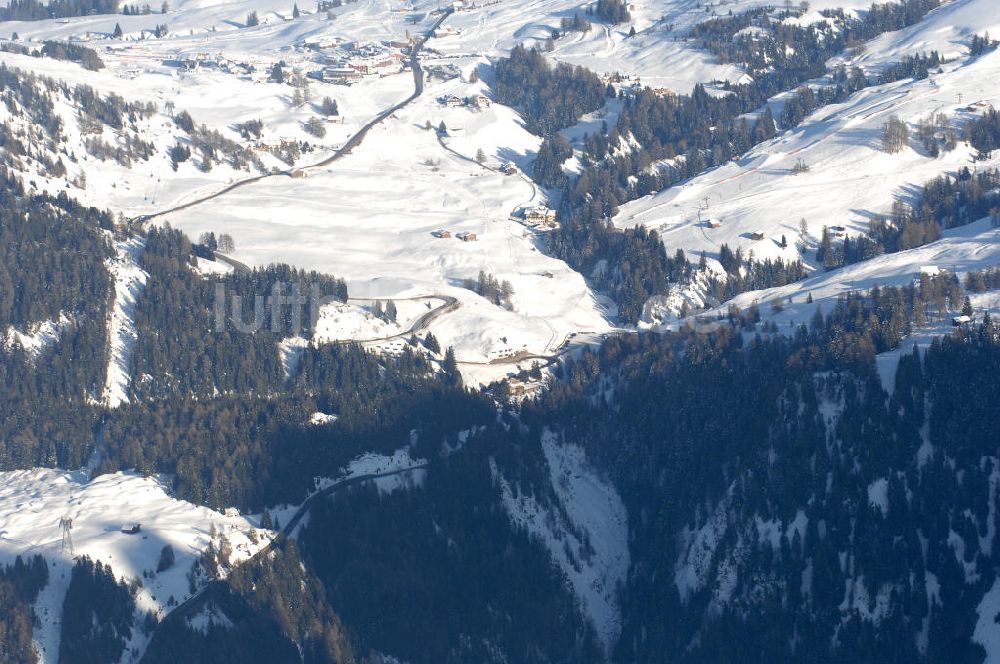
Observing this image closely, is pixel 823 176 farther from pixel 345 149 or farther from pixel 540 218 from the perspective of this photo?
pixel 345 149

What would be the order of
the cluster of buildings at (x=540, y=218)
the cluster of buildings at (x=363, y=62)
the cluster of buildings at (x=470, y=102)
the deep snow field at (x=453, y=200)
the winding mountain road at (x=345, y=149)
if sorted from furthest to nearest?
the cluster of buildings at (x=363, y=62) → the cluster of buildings at (x=470, y=102) → the cluster of buildings at (x=540, y=218) → the winding mountain road at (x=345, y=149) → the deep snow field at (x=453, y=200)

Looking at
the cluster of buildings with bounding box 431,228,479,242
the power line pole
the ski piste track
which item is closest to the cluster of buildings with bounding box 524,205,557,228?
the cluster of buildings with bounding box 431,228,479,242

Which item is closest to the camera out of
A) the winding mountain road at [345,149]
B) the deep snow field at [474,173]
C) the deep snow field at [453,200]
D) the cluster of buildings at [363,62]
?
the deep snow field at [453,200]

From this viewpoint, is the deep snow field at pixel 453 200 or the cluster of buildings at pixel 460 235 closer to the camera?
the deep snow field at pixel 453 200

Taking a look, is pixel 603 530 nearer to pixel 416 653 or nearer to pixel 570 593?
pixel 570 593

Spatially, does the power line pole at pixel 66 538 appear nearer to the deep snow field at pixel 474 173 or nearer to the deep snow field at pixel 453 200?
the deep snow field at pixel 453 200

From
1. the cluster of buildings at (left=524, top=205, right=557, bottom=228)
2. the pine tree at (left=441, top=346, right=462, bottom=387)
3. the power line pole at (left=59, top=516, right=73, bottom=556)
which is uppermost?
the cluster of buildings at (left=524, top=205, right=557, bottom=228)

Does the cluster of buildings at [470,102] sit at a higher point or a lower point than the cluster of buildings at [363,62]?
lower

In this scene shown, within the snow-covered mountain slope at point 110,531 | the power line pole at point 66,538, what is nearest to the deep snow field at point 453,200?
the snow-covered mountain slope at point 110,531

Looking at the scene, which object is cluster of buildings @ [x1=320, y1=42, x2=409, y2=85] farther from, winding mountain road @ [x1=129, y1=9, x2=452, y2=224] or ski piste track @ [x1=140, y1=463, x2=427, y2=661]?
ski piste track @ [x1=140, y1=463, x2=427, y2=661]
